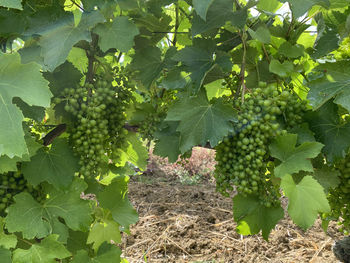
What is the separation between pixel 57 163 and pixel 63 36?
1.72 feet

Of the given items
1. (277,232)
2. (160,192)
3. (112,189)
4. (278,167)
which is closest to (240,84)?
(278,167)

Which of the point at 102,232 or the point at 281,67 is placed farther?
the point at 102,232

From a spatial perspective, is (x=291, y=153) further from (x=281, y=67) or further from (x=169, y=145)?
(x=169, y=145)

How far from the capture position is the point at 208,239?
3.90m

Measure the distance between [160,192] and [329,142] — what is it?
4.10 metres

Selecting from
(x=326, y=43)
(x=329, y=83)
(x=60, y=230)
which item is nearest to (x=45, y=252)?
(x=60, y=230)

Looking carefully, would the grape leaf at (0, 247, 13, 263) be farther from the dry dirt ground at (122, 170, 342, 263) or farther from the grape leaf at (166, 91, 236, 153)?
the dry dirt ground at (122, 170, 342, 263)

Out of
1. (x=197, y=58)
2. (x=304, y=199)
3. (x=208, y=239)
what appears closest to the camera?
(x=304, y=199)

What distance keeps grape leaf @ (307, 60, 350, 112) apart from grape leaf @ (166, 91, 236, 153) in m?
0.29

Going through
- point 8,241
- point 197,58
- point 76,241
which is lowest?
point 76,241

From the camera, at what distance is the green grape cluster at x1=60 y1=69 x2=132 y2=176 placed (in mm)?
1388

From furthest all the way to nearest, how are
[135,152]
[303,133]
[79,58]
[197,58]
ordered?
[135,152] < [79,58] < [197,58] < [303,133]

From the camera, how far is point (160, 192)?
17.4 feet

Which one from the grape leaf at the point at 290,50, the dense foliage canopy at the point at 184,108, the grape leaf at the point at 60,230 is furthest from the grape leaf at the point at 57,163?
the grape leaf at the point at 290,50
